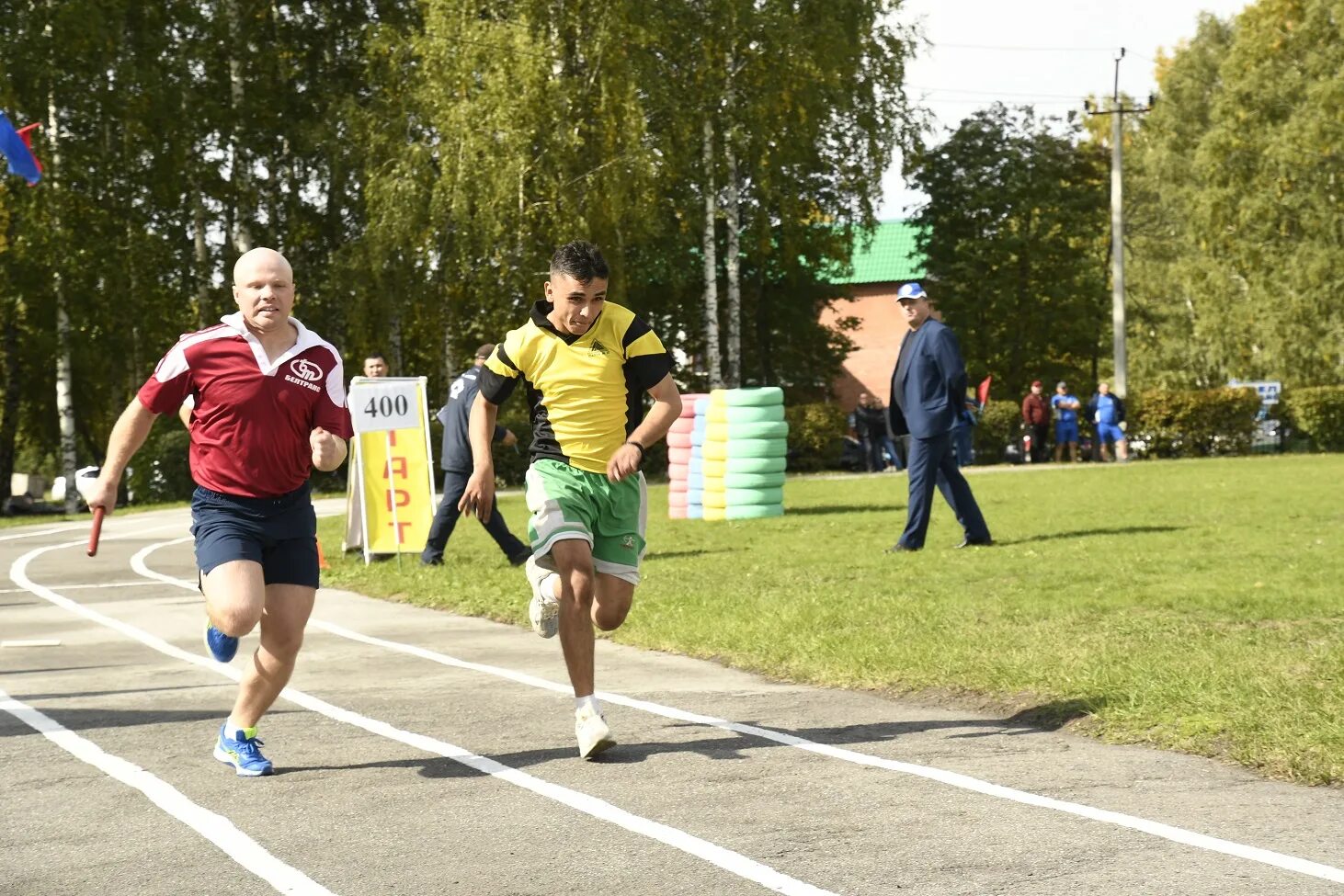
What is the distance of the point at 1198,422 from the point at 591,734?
37.9 m

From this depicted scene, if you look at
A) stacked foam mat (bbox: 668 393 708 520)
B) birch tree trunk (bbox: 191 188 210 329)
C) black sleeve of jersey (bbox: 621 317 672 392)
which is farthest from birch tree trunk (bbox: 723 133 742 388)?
black sleeve of jersey (bbox: 621 317 672 392)

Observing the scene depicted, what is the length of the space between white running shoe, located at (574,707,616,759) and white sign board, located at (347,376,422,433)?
369 inches

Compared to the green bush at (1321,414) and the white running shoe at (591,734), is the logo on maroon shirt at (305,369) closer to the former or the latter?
the white running shoe at (591,734)

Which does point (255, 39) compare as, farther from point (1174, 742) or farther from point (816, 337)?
point (1174, 742)

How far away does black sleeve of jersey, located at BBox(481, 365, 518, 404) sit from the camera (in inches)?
282

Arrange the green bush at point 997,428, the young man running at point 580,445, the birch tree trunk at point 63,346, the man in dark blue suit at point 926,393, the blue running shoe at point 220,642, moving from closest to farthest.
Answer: the blue running shoe at point 220,642
the young man running at point 580,445
the man in dark blue suit at point 926,393
the birch tree trunk at point 63,346
the green bush at point 997,428

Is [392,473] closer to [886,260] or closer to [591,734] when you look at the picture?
[591,734]

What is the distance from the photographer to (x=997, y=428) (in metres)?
43.8

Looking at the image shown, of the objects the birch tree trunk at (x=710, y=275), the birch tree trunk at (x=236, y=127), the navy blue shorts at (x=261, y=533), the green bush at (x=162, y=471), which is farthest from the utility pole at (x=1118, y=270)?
the navy blue shorts at (x=261, y=533)

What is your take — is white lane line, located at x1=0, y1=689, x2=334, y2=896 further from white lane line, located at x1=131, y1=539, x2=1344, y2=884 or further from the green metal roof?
the green metal roof

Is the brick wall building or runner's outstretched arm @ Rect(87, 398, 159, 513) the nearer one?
runner's outstretched arm @ Rect(87, 398, 159, 513)

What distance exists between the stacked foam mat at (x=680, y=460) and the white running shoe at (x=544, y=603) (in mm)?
14910

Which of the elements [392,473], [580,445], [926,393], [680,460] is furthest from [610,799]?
[680,460]

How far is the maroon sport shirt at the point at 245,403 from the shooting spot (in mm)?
6516
